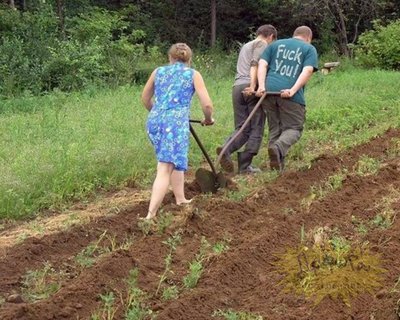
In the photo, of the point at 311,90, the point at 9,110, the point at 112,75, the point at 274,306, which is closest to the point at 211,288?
the point at 274,306

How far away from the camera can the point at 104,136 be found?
999 cm

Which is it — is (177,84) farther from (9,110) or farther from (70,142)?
(9,110)

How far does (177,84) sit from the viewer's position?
6789 mm

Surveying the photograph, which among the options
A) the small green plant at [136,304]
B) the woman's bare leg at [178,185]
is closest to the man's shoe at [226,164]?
the woman's bare leg at [178,185]

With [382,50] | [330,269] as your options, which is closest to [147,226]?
[330,269]

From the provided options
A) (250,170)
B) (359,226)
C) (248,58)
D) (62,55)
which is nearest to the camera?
(359,226)

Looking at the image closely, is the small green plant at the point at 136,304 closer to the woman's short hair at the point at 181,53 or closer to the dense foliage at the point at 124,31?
the woman's short hair at the point at 181,53

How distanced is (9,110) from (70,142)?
545 centimetres

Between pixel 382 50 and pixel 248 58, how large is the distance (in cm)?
1489

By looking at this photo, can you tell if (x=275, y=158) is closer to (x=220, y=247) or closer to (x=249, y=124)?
(x=249, y=124)

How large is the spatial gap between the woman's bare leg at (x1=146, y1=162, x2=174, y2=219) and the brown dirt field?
0.59 ft

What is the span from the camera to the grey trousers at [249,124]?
8992 millimetres

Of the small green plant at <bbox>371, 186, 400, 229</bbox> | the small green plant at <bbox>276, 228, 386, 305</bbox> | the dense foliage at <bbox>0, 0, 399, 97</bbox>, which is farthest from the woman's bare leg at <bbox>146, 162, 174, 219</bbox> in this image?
the dense foliage at <bbox>0, 0, 399, 97</bbox>

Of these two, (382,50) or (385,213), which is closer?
(385,213)
